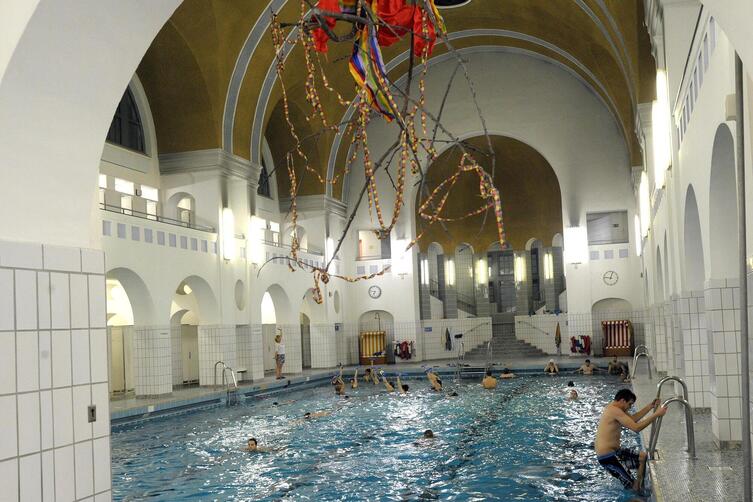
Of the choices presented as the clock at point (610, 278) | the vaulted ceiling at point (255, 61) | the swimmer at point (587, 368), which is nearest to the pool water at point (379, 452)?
the swimmer at point (587, 368)

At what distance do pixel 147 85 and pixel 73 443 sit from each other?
56.4ft

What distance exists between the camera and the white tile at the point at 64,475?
3.93 meters

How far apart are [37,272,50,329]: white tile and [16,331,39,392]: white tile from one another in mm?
82

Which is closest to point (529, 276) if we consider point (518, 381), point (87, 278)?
point (518, 381)

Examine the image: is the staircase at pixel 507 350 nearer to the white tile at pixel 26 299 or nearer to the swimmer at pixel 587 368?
the swimmer at pixel 587 368

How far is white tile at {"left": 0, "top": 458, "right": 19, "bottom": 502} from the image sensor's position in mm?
3633

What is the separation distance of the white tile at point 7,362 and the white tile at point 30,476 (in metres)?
0.35

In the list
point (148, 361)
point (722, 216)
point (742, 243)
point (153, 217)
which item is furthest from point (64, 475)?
point (153, 217)

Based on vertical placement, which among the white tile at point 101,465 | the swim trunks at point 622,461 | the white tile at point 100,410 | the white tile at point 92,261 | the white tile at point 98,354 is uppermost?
the white tile at point 92,261

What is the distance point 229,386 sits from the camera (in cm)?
1966

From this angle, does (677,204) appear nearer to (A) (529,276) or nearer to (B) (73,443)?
(B) (73,443)

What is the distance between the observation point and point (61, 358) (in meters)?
4.04

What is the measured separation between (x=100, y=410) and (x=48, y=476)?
50 cm

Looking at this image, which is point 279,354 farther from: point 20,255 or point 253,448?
point 20,255
